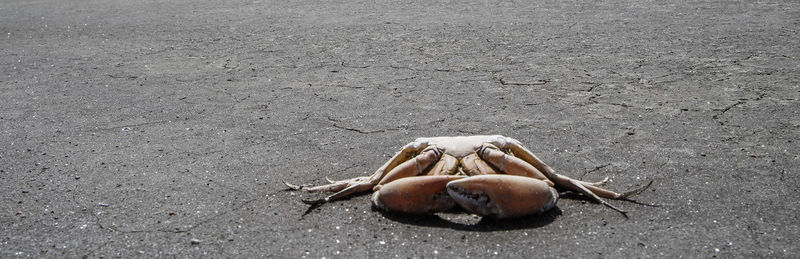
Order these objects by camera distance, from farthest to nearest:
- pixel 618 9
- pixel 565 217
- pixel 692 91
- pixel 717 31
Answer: pixel 618 9
pixel 717 31
pixel 692 91
pixel 565 217

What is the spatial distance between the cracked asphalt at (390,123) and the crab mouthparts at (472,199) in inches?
3.8

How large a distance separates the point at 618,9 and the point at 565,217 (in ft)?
22.9

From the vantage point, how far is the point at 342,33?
9.50m

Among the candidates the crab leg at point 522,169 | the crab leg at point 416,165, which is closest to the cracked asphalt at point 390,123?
the crab leg at point 522,169

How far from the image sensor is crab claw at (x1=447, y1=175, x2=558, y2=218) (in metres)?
3.64

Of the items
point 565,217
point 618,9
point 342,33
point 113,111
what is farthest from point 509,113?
point 618,9

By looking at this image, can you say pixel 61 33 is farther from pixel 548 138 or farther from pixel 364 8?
pixel 548 138

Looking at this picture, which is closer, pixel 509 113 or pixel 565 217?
pixel 565 217

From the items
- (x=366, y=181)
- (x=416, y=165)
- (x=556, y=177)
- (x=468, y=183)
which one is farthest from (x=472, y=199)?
(x=366, y=181)

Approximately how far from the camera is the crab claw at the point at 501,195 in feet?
11.9

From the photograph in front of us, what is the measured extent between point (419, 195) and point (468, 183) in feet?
0.92

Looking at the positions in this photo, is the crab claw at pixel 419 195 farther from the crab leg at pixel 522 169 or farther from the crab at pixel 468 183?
the crab leg at pixel 522 169

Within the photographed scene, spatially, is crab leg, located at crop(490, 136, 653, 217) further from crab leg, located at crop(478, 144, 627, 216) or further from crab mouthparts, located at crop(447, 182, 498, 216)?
crab mouthparts, located at crop(447, 182, 498, 216)

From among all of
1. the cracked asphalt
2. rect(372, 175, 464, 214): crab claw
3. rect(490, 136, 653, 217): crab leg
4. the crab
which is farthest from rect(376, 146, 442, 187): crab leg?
rect(490, 136, 653, 217): crab leg
